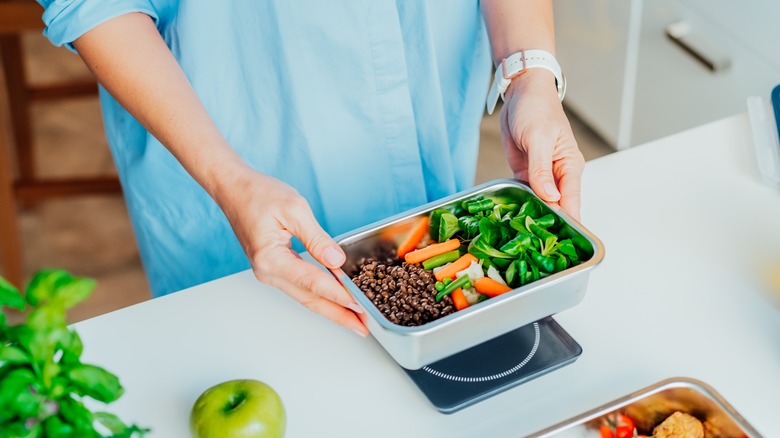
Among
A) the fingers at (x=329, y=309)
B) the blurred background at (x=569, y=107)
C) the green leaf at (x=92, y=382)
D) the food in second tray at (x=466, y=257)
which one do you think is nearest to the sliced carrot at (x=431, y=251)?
the food in second tray at (x=466, y=257)

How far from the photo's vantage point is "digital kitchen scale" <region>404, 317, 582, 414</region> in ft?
2.98

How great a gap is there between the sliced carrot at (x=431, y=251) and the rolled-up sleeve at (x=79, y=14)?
0.44 m

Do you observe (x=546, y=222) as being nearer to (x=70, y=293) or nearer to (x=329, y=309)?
(x=329, y=309)

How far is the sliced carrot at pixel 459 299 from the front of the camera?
0.87 metres

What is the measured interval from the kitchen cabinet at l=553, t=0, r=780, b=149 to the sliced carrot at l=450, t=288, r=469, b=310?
1284 millimetres

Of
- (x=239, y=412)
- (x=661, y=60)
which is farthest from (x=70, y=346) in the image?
(x=661, y=60)

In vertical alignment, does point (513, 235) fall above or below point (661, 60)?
above

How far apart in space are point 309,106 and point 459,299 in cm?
39

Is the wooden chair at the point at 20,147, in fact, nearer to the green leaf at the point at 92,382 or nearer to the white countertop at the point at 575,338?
the white countertop at the point at 575,338

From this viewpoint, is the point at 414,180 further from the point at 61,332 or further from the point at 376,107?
the point at 61,332

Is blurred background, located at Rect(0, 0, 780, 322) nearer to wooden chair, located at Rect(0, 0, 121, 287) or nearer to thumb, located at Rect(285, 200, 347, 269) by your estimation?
wooden chair, located at Rect(0, 0, 121, 287)

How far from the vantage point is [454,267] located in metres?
0.91

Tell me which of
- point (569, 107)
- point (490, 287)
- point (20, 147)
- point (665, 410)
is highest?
point (490, 287)

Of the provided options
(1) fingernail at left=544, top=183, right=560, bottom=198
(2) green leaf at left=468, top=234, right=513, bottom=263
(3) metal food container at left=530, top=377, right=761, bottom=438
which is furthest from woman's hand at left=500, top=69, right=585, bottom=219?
(3) metal food container at left=530, top=377, right=761, bottom=438
